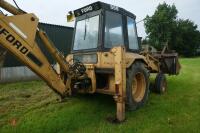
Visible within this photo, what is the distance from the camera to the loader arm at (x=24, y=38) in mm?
4495

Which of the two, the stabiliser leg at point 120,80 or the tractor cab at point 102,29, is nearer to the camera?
the stabiliser leg at point 120,80

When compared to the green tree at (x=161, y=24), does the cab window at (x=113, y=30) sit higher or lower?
lower

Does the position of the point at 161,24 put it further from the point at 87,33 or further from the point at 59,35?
the point at 87,33

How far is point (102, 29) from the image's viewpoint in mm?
6254

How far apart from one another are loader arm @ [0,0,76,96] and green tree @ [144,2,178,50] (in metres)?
45.2

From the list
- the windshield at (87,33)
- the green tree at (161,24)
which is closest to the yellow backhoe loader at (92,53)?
the windshield at (87,33)

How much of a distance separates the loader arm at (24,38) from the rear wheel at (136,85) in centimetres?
180

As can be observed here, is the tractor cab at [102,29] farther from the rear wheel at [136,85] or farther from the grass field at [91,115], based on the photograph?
the grass field at [91,115]

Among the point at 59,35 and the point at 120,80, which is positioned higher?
the point at 59,35

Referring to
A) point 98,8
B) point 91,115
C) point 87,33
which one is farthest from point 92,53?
point 91,115

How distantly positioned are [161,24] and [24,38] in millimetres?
54254

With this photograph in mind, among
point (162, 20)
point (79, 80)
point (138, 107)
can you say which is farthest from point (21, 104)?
point (162, 20)

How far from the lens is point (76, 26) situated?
7.11 m

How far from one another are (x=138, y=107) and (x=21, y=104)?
125 inches
